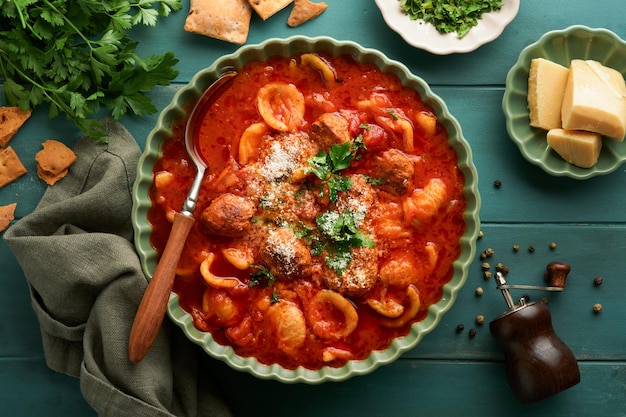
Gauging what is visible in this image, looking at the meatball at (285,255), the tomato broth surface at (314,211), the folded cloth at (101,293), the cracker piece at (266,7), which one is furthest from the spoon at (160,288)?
the cracker piece at (266,7)

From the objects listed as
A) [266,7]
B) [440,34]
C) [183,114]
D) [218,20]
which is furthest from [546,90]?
[183,114]

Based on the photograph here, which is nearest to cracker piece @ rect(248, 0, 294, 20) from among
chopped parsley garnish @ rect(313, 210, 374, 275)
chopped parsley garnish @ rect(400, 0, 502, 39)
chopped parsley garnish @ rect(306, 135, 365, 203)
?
chopped parsley garnish @ rect(400, 0, 502, 39)

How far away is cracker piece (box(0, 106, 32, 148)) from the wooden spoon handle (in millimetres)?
1176

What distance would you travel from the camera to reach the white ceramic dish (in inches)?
133

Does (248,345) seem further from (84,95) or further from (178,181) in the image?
(84,95)

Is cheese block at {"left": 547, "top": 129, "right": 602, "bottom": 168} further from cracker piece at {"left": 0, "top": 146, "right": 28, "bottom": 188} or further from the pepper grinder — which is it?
cracker piece at {"left": 0, "top": 146, "right": 28, "bottom": 188}

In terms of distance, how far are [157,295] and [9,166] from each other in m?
1.27

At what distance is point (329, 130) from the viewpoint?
9.77ft

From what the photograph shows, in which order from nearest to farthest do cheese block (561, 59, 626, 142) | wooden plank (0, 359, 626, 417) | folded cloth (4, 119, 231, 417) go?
folded cloth (4, 119, 231, 417), cheese block (561, 59, 626, 142), wooden plank (0, 359, 626, 417)

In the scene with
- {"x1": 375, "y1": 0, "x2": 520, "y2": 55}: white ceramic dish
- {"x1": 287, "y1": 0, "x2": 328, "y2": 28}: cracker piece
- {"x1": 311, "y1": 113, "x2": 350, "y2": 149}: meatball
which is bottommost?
{"x1": 311, "y1": 113, "x2": 350, "y2": 149}: meatball

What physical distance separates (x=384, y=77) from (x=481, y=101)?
67cm

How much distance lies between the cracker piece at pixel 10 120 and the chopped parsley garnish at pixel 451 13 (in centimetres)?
215

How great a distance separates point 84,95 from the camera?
337 cm

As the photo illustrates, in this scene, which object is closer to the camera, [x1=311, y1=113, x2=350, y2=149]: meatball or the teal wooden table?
[x1=311, y1=113, x2=350, y2=149]: meatball
